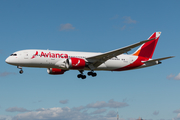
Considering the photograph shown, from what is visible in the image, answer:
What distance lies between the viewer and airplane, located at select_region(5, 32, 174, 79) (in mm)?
44531

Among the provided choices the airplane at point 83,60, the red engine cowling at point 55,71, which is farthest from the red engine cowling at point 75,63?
the red engine cowling at point 55,71

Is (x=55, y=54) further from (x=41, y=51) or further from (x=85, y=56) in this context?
(x=85, y=56)

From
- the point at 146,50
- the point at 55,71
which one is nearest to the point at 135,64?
the point at 146,50

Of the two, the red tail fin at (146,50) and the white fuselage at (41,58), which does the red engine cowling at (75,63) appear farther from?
the red tail fin at (146,50)

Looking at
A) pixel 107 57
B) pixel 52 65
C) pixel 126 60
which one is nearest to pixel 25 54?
pixel 52 65

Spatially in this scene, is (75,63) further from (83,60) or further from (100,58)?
(100,58)

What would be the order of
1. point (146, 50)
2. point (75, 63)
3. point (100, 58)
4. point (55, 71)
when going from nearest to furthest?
point (75, 63) < point (100, 58) < point (55, 71) < point (146, 50)

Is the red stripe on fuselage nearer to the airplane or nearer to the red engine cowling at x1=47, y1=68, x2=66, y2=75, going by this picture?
the airplane

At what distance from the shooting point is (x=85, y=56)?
158 feet

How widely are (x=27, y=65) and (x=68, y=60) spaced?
6.34 meters

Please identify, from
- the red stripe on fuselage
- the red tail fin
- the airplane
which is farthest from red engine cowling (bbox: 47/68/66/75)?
the red tail fin

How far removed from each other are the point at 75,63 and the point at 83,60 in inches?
67.2

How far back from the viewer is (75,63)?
45.5m

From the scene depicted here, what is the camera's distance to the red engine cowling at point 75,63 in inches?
1781
